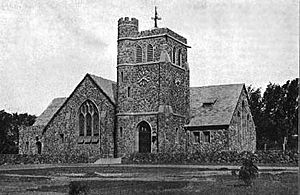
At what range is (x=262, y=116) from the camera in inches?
2392

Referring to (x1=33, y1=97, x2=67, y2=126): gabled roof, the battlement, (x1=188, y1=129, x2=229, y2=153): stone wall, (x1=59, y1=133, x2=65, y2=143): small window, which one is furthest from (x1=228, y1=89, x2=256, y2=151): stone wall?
(x1=33, y1=97, x2=67, y2=126): gabled roof

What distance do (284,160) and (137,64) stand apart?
15960 mm

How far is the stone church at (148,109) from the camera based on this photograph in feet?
147

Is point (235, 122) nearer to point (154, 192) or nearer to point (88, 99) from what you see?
point (88, 99)

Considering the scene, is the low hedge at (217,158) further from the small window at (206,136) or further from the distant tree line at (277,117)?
the distant tree line at (277,117)

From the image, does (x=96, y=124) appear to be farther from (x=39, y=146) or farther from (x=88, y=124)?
(x=39, y=146)

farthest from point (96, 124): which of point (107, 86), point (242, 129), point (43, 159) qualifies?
point (242, 129)

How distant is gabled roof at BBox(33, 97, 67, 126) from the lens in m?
54.2

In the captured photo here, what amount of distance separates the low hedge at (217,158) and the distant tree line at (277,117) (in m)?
16.4

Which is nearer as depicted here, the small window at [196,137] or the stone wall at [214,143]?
the stone wall at [214,143]

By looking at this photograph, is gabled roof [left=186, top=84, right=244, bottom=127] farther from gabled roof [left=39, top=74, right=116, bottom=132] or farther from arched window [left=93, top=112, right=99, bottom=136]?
arched window [left=93, top=112, right=99, bottom=136]

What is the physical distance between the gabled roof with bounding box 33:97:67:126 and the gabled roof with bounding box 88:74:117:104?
22.3ft

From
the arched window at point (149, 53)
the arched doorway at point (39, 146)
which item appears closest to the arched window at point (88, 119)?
the arched doorway at point (39, 146)

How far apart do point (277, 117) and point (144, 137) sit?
19878 millimetres
